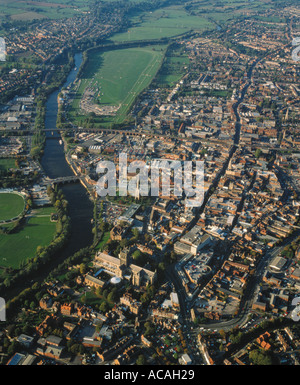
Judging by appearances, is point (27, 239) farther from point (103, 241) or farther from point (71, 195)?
point (71, 195)

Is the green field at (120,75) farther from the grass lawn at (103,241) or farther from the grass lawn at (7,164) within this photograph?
the grass lawn at (103,241)

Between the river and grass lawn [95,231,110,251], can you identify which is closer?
grass lawn [95,231,110,251]

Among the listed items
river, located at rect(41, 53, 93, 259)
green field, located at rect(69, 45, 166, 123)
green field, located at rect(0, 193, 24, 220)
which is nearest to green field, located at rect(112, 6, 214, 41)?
green field, located at rect(69, 45, 166, 123)

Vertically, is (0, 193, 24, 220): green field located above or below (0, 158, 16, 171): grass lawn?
below

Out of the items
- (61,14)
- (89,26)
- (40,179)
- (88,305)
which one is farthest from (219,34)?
(88,305)

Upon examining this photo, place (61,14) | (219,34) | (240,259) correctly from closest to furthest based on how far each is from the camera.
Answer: (240,259)
(219,34)
(61,14)

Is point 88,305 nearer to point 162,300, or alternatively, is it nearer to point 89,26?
point 162,300

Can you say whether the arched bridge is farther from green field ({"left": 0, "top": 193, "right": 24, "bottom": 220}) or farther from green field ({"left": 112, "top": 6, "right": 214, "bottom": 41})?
green field ({"left": 112, "top": 6, "right": 214, "bottom": 41})
